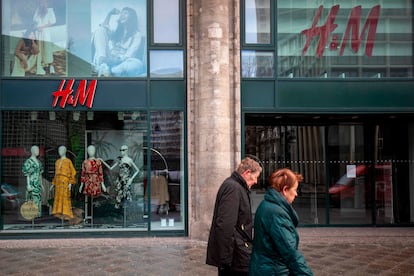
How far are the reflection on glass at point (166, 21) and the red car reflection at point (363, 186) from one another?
18.5 feet

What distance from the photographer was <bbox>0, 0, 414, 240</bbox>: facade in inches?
382

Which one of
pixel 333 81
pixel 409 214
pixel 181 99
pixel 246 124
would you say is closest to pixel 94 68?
pixel 181 99

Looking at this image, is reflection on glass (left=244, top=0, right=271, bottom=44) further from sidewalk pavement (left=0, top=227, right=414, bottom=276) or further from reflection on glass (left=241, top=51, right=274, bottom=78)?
sidewalk pavement (left=0, top=227, right=414, bottom=276)

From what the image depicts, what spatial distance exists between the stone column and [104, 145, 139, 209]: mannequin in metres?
1.46

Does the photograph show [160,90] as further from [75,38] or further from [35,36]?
[35,36]

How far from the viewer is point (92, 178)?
10141mm

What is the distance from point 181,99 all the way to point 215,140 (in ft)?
4.18

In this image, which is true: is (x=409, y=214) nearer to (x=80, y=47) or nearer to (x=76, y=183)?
(x=76, y=183)

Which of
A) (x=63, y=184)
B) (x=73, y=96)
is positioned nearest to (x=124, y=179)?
(x=63, y=184)

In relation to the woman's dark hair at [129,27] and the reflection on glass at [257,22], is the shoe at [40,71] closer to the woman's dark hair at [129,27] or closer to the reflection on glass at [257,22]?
the woman's dark hair at [129,27]

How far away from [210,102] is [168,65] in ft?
4.48

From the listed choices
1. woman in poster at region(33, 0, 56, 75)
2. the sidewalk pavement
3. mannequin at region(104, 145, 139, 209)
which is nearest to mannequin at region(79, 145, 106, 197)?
mannequin at region(104, 145, 139, 209)

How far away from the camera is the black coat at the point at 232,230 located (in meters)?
3.98

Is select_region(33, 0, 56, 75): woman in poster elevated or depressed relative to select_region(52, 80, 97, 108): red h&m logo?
elevated
